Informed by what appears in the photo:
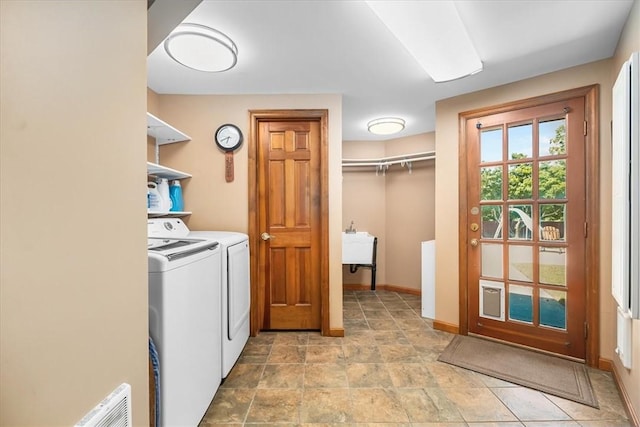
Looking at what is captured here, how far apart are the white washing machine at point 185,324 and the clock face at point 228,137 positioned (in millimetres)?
1165

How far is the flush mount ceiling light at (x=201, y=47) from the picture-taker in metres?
1.55

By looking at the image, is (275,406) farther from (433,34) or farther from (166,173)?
(433,34)

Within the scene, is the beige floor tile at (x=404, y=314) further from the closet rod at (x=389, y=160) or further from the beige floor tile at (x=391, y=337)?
the closet rod at (x=389, y=160)

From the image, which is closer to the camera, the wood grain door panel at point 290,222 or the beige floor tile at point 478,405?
the beige floor tile at point 478,405

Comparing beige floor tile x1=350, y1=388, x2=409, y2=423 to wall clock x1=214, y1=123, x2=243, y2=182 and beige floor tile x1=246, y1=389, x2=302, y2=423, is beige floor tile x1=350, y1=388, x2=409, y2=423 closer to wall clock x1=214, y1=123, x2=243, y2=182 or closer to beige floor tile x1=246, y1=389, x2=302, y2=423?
beige floor tile x1=246, y1=389, x2=302, y2=423

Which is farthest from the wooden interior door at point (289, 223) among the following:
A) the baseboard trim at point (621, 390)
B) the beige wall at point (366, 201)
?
the baseboard trim at point (621, 390)

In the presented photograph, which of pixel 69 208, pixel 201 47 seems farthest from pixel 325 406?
pixel 201 47

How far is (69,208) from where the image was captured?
20.6 inches

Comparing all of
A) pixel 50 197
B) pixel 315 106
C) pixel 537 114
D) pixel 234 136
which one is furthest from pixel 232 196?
A: pixel 537 114

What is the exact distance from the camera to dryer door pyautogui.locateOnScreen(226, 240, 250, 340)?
1.84m

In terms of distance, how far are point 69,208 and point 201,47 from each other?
158 cm

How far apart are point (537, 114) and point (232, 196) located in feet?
9.20

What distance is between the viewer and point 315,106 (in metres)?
2.49

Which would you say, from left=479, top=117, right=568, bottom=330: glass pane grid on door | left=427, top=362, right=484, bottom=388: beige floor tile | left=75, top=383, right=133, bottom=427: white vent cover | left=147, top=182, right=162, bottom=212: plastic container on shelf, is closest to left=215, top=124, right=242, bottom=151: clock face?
left=147, top=182, right=162, bottom=212: plastic container on shelf
